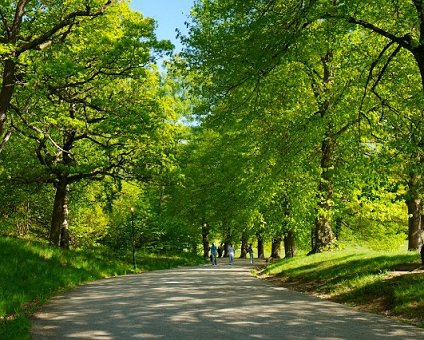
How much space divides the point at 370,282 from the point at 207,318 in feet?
17.8

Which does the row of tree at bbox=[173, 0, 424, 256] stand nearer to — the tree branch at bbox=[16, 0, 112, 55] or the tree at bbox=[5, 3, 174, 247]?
the tree at bbox=[5, 3, 174, 247]

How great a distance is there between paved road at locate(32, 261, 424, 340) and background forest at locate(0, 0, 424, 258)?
11.8 feet

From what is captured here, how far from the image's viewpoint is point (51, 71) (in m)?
15.0

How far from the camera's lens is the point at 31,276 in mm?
13562

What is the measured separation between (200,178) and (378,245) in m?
15.7

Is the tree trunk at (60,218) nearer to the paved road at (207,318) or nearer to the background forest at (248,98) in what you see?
the background forest at (248,98)

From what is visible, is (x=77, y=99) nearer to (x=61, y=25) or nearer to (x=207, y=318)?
(x=61, y=25)

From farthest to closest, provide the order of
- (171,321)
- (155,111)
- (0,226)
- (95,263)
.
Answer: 1. (0,226)
2. (95,263)
3. (155,111)
4. (171,321)

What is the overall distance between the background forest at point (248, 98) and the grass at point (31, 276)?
372 centimetres

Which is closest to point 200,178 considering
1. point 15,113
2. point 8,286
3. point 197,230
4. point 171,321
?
point 197,230

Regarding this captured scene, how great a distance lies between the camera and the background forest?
1200 cm

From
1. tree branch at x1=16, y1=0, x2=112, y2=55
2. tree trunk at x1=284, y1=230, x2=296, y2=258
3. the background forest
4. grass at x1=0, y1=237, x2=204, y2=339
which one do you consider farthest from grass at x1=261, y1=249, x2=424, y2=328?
tree branch at x1=16, y1=0, x2=112, y2=55

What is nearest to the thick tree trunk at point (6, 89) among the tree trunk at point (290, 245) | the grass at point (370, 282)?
the grass at point (370, 282)

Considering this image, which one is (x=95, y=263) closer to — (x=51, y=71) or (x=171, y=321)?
(x=51, y=71)
